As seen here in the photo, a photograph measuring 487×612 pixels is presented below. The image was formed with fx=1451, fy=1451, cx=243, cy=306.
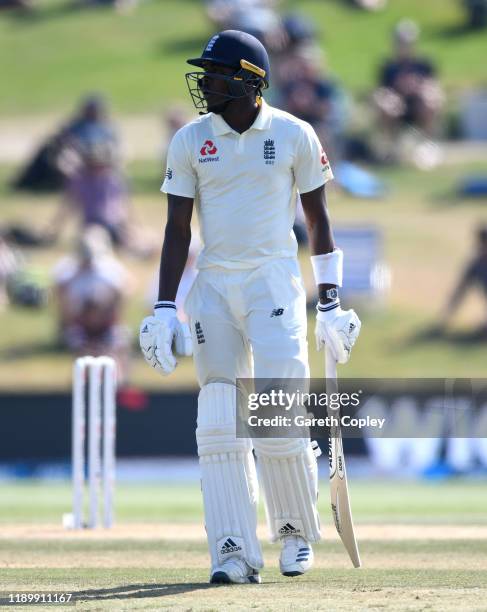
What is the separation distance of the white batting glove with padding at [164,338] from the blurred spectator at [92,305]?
9509 mm

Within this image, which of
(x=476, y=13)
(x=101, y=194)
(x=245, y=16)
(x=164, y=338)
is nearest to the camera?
(x=164, y=338)

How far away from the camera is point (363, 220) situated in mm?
17609

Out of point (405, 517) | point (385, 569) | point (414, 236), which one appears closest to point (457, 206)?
point (414, 236)

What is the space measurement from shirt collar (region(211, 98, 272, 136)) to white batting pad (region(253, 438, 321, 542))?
1.11m

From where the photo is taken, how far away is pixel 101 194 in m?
16.8

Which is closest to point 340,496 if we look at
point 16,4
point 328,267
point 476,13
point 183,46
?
point 328,267

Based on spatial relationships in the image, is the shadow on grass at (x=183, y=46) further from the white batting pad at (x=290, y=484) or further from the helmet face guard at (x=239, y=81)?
the white batting pad at (x=290, y=484)

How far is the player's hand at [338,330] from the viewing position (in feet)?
17.1

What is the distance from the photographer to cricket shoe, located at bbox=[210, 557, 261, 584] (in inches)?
195

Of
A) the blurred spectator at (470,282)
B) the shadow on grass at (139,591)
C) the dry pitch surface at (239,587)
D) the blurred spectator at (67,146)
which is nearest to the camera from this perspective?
the dry pitch surface at (239,587)

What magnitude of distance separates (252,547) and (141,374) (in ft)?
34.8

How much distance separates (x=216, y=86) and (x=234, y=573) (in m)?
1.73

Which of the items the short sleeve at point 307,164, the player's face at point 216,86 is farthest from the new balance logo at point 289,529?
the player's face at point 216,86

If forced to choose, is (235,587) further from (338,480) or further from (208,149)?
(208,149)
